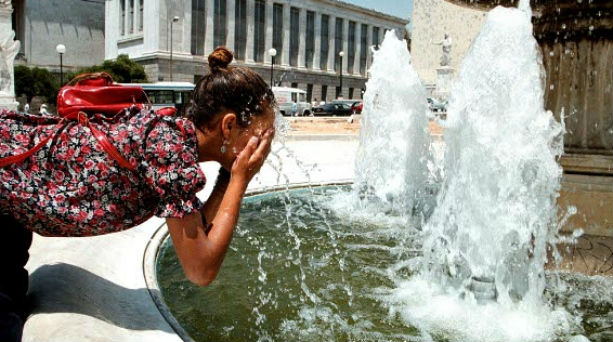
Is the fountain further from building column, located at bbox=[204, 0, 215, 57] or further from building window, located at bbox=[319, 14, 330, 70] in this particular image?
building window, located at bbox=[319, 14, 330, 70]

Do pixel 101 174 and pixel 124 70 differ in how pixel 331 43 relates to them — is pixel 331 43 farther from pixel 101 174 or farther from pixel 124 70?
pixel 101 174

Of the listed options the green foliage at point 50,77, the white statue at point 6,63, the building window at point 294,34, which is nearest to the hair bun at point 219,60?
the white statue at point 6,63

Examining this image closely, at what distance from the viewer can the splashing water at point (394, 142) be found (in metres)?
6.50

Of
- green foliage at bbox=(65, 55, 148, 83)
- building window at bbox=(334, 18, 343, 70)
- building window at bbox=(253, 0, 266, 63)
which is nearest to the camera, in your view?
green foliage at bbox=(65, 55, 148, 83)

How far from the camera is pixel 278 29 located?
170 ft

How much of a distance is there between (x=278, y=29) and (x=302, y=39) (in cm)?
295

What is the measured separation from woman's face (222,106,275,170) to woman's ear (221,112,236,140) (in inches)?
0.5

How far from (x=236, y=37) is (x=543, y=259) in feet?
156

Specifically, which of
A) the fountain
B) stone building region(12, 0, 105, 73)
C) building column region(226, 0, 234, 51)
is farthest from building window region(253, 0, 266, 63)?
the fountain

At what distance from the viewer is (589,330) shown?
2609mm

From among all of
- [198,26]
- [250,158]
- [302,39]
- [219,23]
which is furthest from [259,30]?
[250,158]

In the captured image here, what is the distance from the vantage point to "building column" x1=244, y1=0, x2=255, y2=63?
48844mm

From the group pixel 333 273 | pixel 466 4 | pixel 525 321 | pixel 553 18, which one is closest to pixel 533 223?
pixel 525 321

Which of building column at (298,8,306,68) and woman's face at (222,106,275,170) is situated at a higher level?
building column at (298,8,306,68)
